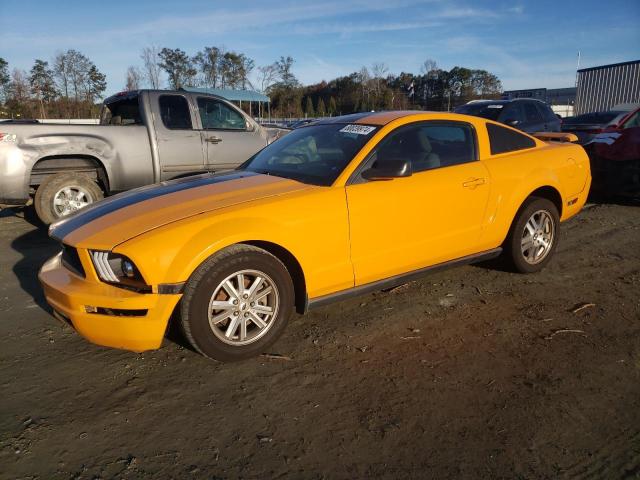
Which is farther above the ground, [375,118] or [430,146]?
[375,118]

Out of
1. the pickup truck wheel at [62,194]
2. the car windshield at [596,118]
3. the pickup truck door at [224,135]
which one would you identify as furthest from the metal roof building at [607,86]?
the pickup truck wheel at [62,194]

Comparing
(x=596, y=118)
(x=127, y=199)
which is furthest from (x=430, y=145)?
(x=596, y=118)

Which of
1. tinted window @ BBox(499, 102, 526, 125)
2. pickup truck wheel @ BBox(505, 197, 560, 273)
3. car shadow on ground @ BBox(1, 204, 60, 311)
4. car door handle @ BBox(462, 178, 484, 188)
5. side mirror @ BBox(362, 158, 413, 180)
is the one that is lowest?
car shadow on ground @ BBox(1, 204, 60, 311)

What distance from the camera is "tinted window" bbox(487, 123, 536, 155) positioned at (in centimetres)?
417

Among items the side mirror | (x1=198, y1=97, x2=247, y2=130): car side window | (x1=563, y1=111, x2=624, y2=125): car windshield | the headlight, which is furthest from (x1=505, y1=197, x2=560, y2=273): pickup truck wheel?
(x1=563, y1=111, x2=624, y2=125): car windshield

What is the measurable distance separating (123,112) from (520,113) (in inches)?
298

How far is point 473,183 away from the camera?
12.5 ft

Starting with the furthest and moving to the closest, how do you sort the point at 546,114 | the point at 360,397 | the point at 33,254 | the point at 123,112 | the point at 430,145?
the point at 546,114, the point at 123,112, the point at 33,254, the point at 430,145, the point at 360,397

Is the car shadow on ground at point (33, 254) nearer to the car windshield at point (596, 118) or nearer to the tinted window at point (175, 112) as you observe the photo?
the tinted window at point (175, 112)

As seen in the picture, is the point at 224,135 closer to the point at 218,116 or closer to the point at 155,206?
the point at 218,116

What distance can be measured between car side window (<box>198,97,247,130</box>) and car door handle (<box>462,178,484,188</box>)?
4522 mm

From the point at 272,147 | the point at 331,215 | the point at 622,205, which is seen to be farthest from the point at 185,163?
the point at 622,205

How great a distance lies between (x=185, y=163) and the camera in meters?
6.74

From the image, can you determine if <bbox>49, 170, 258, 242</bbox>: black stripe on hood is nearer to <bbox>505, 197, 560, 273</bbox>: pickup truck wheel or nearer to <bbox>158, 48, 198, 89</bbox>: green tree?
<bbox>505, 197, 560, 273</bbox>: pickup truck wheel
